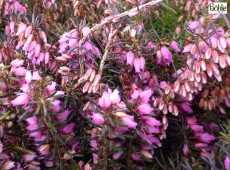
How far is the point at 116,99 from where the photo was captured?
1.54 meters

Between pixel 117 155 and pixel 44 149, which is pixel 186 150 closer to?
pixel 117 155

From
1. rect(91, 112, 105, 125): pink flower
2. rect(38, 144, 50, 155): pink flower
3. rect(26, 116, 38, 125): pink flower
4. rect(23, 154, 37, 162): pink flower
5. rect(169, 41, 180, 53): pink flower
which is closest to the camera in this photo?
rect(91, 112, 105, 125): pink flower

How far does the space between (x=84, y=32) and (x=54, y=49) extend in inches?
13.5

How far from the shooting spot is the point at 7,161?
5.75 feet

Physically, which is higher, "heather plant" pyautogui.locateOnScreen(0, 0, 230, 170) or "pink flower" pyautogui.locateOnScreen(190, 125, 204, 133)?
"heather plant" pyautogui.locateOnScreen(0, 0, 230, 170)

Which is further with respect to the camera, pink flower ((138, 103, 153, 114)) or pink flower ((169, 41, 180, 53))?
pink flower ((169, 41, 180, 53))

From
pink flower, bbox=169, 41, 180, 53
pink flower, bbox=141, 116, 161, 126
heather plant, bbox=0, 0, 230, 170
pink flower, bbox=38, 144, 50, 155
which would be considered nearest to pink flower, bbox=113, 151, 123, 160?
heather plant, bbox=0, 0, 230, 170

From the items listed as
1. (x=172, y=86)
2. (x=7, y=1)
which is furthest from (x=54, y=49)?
(x=7, y=1)

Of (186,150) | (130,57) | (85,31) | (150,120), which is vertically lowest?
Result: (186,150)

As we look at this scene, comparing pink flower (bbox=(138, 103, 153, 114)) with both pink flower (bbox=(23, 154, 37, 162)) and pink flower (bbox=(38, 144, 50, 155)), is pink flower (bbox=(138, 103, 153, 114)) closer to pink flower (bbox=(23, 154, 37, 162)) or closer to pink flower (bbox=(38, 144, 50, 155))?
pink flower (bbox=(38, 144, 50, 155))

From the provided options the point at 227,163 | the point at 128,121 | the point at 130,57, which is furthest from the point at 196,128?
the point at 128,121

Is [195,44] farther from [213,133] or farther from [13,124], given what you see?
[13,124]

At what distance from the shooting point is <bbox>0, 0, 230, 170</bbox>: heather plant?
1.66 m

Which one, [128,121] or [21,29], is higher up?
[21,29]
